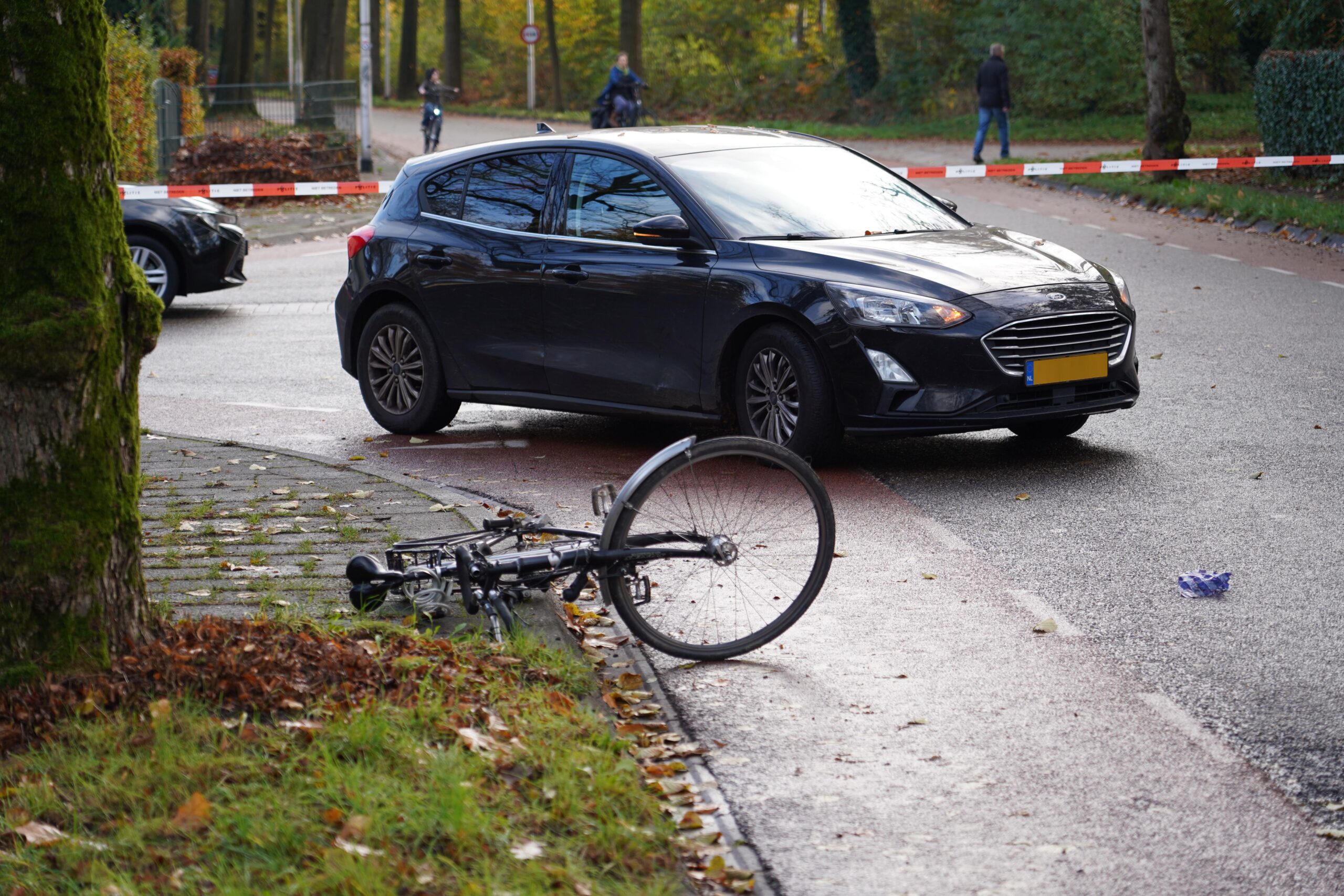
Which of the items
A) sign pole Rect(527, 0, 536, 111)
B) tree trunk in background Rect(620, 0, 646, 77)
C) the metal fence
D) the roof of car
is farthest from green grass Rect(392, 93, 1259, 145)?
the roof of car

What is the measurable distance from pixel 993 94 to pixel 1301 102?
323 inches

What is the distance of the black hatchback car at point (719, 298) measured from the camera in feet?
25.8

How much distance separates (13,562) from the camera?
4.38 metres

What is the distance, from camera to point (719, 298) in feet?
27.1

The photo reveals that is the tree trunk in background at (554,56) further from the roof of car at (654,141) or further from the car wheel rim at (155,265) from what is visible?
the roof of car at (654,141)

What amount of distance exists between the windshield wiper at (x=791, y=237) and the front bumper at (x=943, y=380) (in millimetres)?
870

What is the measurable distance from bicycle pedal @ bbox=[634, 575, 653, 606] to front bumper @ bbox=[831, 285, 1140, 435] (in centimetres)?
280

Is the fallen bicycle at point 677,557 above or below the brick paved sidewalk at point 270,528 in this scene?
above

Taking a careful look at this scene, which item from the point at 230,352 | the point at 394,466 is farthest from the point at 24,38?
the point at 230,352

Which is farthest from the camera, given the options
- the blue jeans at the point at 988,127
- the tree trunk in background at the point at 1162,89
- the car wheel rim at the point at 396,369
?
the blue jeans at the point at 988,127

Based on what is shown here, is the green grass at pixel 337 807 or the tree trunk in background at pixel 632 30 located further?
the tree trunk in background at pixel 632 30

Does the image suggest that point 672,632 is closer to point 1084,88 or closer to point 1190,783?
point 1190,783

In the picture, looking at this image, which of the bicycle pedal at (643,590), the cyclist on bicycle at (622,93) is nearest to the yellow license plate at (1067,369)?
the bicycle pedal at (643,590)

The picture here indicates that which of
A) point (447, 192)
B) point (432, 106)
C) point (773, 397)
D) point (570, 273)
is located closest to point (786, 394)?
point (773, 397)
